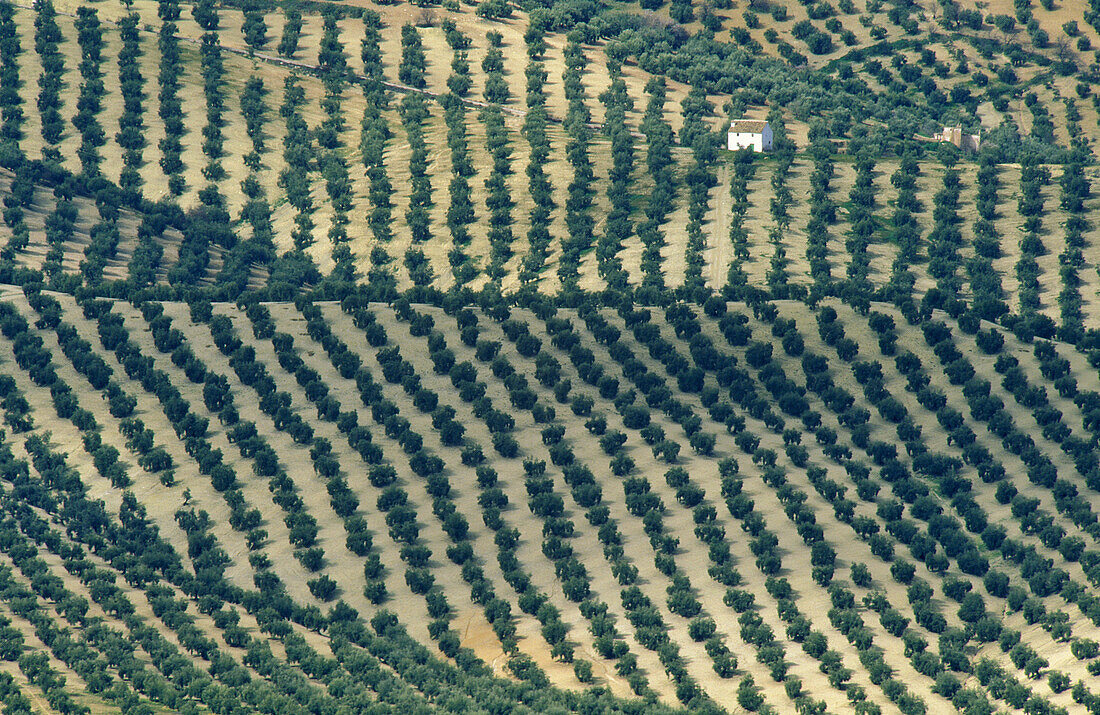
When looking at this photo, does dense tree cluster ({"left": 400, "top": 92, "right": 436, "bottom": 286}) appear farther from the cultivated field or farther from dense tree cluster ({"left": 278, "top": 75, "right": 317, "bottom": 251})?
dense tree cluster ({"left": 278, "top": 75, "right": 317, "bottom": 251})

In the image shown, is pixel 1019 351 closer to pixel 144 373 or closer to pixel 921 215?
pixel 921 215

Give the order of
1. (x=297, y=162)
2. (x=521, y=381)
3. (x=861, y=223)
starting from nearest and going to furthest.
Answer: (x=521, y=381) < (x=861, y=223) < (x=297, y=162)

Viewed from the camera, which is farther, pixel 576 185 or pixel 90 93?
pixel 90 93

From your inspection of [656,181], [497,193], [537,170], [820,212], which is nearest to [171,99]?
[497,193]

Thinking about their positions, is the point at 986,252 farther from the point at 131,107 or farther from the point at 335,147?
the point at 131,107

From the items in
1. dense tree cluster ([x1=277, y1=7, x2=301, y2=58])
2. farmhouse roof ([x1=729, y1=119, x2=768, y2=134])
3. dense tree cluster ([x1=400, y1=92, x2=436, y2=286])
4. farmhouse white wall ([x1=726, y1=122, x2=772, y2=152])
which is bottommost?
dense tree cluster ([x1=400, y1=92, x2=436, y2=286])

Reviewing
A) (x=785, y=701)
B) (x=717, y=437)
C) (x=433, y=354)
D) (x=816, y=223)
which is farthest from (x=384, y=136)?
(x=785, y=701)

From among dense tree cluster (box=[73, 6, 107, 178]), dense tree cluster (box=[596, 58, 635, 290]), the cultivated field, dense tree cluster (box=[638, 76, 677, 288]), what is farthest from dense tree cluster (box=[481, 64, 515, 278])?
dense tree cluster (box=[73, 6, 107, 178])
